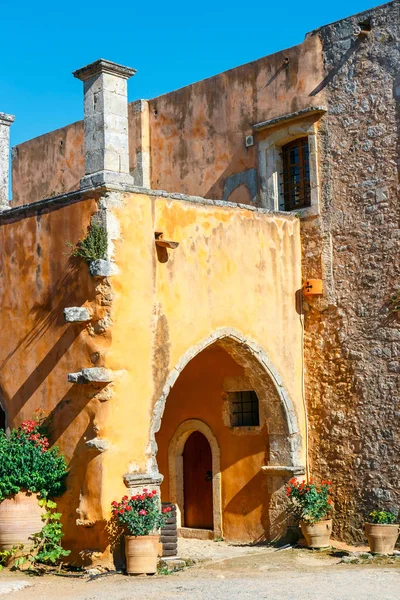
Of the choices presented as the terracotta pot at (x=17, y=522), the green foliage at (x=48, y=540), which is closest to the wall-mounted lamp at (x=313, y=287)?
the green foliage at (x=48, y=540)

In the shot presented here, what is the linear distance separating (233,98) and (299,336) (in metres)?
3.71

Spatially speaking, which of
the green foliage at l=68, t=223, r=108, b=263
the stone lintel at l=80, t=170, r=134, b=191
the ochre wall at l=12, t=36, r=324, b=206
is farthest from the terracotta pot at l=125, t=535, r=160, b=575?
the ochre wall at l=12, t=36, r=324, b=206

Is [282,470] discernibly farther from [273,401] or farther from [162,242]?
[162,242]

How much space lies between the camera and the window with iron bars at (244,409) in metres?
13.1

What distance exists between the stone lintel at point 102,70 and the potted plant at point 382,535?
20.0ft

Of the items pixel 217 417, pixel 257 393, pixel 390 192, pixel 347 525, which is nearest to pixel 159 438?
pixel 217 417

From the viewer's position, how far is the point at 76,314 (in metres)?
10.5

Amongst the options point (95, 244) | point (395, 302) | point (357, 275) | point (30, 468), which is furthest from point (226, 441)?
point (95, 244)

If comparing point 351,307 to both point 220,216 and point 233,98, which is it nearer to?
point 220,216

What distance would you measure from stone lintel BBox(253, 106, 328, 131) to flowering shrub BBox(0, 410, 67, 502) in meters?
5.40

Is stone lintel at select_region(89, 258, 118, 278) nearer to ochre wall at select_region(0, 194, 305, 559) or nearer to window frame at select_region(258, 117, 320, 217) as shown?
ochre wall at select_region(0, 194, 305, 559)

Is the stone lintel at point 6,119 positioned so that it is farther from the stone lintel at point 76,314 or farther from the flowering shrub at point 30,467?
the flowering shrub at point 30,467

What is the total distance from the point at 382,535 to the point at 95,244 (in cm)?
480

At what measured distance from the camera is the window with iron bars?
13.1m
